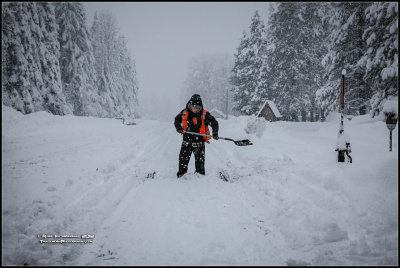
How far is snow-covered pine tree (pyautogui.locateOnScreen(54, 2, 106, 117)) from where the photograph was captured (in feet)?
59.3

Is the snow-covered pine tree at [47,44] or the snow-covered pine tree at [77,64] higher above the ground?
the snow-covered pine tree at [77,64]

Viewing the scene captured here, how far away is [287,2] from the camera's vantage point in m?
6.29

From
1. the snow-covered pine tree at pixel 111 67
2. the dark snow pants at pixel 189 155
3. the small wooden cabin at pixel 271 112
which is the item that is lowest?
the dark snow pants at pixel 189 155

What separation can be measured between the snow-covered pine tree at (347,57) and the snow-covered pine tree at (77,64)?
60.1ft

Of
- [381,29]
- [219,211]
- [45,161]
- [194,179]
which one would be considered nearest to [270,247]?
[219,211]

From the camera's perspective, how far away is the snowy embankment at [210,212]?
2.35 m

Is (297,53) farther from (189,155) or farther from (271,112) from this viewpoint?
(271,112)

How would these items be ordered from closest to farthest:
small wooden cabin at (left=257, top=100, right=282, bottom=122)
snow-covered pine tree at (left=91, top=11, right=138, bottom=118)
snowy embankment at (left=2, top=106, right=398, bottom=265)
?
snowy embankment at (left=2, top=106, right=398, bottom=265)
small wooden cabin at (left=257, top=100, right=282, bottom=122)
snow-covered pine tree at (left=91, top=11, right=138, bottom=118)

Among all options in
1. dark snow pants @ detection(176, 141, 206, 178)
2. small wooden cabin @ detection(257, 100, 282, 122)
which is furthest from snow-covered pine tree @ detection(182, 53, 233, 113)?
dark snow pants @ detection(176, 141, 206, 178)

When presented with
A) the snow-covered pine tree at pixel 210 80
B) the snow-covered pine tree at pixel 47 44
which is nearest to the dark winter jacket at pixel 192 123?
the snow-covered pine tree at pixel 47 44

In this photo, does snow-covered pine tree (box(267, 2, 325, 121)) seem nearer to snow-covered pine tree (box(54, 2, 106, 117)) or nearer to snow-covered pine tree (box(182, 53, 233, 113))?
snow-covered pine tree (box(54, 2, 106, 117))

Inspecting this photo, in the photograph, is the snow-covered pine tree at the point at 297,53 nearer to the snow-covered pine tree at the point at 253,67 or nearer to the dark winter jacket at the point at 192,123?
the snow-covered pine tree at the point at 253,67

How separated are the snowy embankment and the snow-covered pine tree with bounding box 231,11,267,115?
62.3ft

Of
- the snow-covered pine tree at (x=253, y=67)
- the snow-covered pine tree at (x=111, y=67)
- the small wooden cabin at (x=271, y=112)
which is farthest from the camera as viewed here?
the snow-covered pine tree at (x=111, y=67)
